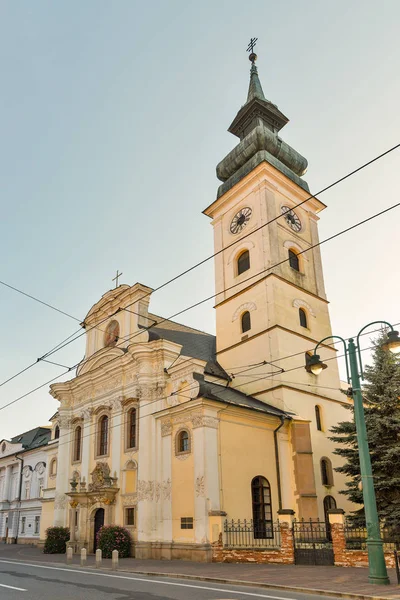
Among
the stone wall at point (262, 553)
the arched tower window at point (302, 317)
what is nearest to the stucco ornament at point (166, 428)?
the stone wall at point (262, 553)

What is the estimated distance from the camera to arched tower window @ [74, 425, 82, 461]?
28.9 metres

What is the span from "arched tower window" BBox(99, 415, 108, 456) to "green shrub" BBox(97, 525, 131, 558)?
4.87 m

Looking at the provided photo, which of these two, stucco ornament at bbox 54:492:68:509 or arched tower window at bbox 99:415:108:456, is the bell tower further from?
stucco ornament at bbox 54:492:68:509

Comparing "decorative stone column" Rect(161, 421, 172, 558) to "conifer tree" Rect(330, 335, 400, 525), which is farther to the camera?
"decorative stone column" Rect(161, 421, 172, 558)

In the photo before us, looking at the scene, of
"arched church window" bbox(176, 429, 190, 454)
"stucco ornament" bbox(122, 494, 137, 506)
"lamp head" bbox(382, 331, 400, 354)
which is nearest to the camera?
"lamp head" bbox(382, 331, 400, 354)

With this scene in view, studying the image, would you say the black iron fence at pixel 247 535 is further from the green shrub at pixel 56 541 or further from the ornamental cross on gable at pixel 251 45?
the ornamental cross on gable at pixel 251 45

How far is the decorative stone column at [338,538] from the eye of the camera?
49.0 ft

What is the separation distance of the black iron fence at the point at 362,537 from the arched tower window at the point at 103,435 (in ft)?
43.4

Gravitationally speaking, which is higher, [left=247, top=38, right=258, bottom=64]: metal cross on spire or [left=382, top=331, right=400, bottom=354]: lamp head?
[left=247, top=38, right=258, bottom=64]: metal cross on spire

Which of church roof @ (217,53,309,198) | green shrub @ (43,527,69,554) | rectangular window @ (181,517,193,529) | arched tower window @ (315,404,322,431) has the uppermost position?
church roof @ (217,53,309,198)

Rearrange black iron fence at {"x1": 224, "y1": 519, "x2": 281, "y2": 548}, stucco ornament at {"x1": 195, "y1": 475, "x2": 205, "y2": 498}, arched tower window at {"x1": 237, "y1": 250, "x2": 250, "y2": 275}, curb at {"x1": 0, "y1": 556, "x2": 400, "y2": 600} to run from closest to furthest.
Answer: curb at {"x1": 0, "y1": 556, "x2": 400, "y2": 600} → black iron fence at {"x1": 224, "y1": 519, "x2": 281, "y2": 548} → stucco ornament at {"x1": 195, "y1": 475, "x2": 205, "y2": 498} → arched tower window at {"x1": 237, "y1": 250, "x2": 250, "y2": 275}

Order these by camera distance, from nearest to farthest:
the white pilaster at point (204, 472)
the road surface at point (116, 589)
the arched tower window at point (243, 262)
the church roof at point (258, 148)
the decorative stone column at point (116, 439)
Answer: the road surface at point (116, 589) → the white pilaster at point (204, 472) → the decorative stone column at point (116, 439) → the arched tower window at point (243, 262) → the church roof at point (258, 148)

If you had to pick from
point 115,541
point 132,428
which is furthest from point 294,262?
point 115,541

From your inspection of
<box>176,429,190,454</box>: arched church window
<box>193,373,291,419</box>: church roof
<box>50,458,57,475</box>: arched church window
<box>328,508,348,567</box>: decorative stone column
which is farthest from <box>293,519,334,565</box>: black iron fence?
<box>50,458,57,475</box>: arched church window
